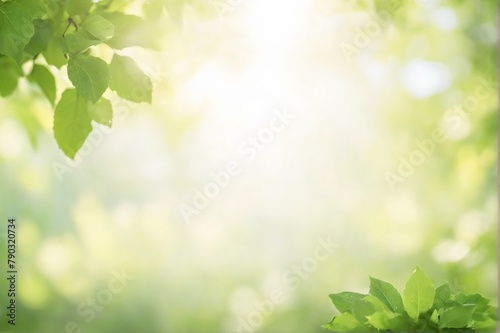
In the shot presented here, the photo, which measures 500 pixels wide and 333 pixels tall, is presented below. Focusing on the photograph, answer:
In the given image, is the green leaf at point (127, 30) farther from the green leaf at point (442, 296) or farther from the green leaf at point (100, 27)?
the green leaf at point (442, 296)

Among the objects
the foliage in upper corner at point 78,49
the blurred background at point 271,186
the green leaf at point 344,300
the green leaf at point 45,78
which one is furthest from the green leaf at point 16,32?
the blurred background at point 271,186

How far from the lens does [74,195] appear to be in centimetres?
229

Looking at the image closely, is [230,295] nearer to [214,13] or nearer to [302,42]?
[302,42]

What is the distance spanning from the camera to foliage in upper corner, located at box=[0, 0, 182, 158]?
512mm

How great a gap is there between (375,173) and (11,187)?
1.48 m

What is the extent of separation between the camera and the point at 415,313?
47cm

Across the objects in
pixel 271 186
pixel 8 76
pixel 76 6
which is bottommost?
pixel 8 76

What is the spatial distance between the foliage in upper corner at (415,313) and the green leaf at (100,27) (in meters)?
0.31

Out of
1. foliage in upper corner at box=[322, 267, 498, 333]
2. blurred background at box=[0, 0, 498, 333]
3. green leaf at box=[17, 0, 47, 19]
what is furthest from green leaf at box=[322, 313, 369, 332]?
blurred background at box=[0, 0, 498, 333]

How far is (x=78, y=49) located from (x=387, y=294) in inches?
14.0

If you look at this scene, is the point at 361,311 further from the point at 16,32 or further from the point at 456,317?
the point at 16,32

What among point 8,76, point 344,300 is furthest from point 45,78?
point 344,300

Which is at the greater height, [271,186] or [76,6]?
[271,186]

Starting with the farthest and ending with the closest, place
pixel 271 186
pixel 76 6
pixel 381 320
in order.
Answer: pixel 271 186
pixel 76 6
pixel 381 320
